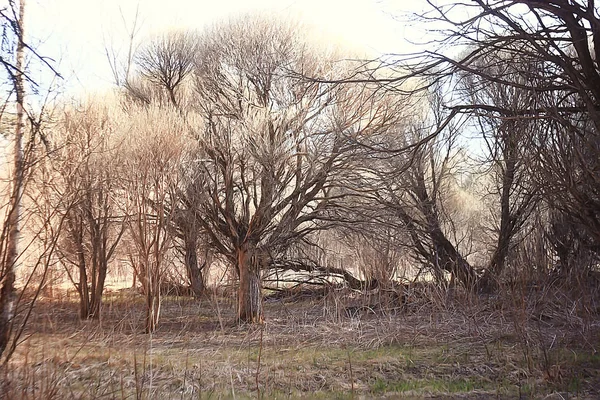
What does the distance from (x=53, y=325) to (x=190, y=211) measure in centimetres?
794

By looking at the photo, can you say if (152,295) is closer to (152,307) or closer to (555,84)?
(152,307)

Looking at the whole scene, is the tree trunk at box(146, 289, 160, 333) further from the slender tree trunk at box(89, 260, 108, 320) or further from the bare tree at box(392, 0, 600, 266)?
the bare tree at box(392, 0, 600, 266)

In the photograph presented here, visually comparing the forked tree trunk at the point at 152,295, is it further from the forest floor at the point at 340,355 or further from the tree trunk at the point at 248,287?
the tree trunk at the point at 248,287

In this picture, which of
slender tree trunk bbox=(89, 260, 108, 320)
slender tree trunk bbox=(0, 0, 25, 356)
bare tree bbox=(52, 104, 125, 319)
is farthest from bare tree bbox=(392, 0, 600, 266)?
slender tree trunk bbox=(89, 260, 108, 320)

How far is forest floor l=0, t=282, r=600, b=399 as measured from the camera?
16.9ft

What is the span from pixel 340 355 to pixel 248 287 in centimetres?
489

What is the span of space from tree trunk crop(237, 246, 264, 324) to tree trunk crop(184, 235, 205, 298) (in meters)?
1.82

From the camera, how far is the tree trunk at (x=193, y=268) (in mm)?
14803

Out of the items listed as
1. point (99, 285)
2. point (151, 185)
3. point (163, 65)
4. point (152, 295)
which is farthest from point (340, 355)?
point (163, 65)

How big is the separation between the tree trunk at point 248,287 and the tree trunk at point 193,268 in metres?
1.82

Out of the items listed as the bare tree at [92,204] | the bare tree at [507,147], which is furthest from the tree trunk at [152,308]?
the bare tree at [507,147]

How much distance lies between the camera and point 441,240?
15.3 meters

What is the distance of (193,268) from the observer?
15.8 metres

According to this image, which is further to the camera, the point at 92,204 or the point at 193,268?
the point at 193,268
